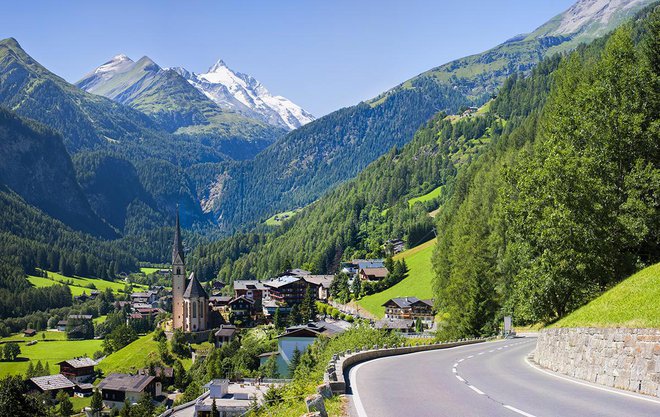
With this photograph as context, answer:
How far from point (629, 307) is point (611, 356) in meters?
3.17

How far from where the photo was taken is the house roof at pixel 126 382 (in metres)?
90.7

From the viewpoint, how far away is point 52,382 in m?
103

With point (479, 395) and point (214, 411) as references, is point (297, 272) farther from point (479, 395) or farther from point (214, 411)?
point (479, 395)

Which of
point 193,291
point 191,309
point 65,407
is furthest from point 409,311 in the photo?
point 65,407

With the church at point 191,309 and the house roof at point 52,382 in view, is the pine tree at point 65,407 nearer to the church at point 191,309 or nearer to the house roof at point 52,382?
the house roof at point 52,382

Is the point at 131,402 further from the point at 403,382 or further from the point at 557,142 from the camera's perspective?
the point at 403,382

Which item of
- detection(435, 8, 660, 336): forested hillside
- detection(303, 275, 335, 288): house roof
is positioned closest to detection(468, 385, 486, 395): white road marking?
detection(435, 8, 660, 336): forested hillside

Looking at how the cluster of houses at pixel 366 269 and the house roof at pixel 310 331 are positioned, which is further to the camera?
the cluster of houses at pixel 366 269

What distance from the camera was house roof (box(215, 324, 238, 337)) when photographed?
11292 centimetres

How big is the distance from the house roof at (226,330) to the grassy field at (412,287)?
83.6ft

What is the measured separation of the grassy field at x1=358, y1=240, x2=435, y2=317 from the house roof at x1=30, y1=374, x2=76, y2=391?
52558mm

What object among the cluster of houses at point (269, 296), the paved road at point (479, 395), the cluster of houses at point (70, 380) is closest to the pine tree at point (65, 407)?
the cluster of houses at point (70, 380)

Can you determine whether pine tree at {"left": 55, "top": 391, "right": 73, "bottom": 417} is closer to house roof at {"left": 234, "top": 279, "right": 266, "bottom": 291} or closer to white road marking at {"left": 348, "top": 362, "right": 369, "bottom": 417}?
house roof at {"left": 234, "top": 279, "right": 266, "bottom": 291}

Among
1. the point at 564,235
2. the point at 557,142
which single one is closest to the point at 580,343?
the point at 564,235
